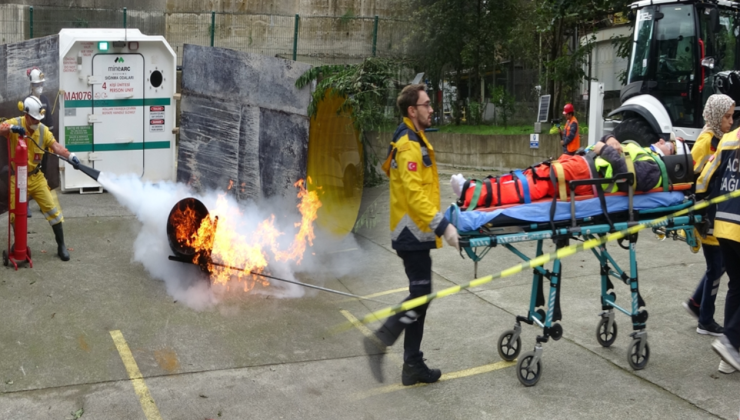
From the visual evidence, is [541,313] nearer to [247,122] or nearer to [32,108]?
[32,108]

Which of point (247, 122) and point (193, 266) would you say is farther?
point (247, 122)

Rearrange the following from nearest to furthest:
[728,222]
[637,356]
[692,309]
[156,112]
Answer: [728,222] < [637,356] < [692,309] < [156,112]

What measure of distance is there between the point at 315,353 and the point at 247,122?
5117mm

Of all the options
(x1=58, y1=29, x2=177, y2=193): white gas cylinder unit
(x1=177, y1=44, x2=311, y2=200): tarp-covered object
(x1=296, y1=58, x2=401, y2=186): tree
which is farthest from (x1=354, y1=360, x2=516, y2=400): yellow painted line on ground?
(x1=58, y1=29, x2=177, y2=193): white gas cylinder unit

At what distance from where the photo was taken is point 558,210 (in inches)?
208

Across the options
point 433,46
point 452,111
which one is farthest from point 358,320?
point 452,111

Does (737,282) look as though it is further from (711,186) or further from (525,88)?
(525,88)

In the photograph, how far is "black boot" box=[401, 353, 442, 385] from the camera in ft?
17.6

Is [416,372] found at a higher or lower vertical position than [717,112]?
lower

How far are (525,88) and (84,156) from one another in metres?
14.8

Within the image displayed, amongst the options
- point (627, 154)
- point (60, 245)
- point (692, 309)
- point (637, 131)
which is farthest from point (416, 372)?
point (637, 131)

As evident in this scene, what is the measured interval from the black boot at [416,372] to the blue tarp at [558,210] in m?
1.05

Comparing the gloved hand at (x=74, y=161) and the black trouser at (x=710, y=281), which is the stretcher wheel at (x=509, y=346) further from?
the gloved hand at (x=74, y=161)

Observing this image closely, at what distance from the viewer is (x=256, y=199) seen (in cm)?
1028
